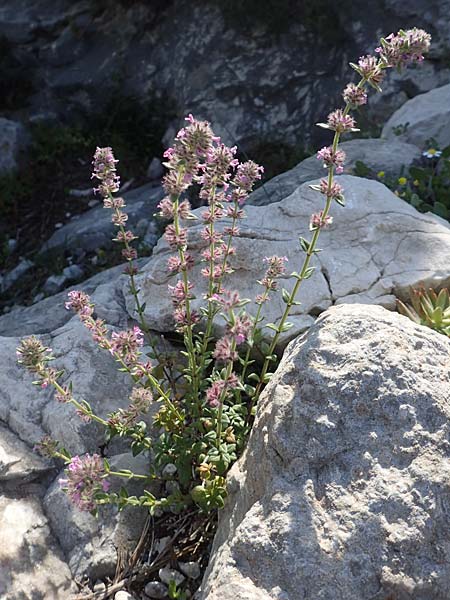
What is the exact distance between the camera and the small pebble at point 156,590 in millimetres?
3432

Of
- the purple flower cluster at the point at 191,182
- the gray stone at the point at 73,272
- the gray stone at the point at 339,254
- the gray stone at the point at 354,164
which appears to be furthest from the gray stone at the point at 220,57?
the purple flower cluster at the point at 191,182

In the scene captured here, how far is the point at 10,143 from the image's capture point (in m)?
8.87

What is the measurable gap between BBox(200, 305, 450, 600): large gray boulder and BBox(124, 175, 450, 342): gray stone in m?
1.06

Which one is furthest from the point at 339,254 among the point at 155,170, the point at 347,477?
the point at 155,170

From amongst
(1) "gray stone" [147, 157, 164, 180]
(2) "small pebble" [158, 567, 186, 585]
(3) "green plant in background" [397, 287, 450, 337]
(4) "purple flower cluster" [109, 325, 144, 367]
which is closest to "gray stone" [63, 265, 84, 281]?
(1) "gray stone" [147, 157, 164, 180]

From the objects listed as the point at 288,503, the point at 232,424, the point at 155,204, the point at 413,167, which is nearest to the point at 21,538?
the point at 232,424

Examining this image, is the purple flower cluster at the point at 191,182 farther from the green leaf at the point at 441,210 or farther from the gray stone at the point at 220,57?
the gray stone at the point at 220,57

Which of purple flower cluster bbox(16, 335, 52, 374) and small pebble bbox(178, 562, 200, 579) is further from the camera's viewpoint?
small pebble bbox(178, 562, 200, 579)

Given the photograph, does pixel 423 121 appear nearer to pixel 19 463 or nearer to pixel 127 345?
pixel 127 345

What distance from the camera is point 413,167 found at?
238 inches

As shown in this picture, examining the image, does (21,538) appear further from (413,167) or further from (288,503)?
(413,167)

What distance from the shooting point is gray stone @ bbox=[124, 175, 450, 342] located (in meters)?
4.40

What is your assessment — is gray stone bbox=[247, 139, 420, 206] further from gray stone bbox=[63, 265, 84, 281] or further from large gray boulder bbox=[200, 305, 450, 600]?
large gray boulder bbox=[200, 305, 450, 600]

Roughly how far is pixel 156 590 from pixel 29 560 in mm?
622
